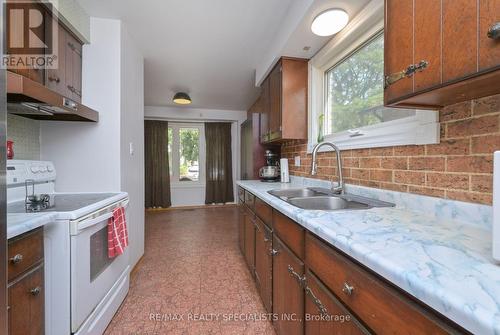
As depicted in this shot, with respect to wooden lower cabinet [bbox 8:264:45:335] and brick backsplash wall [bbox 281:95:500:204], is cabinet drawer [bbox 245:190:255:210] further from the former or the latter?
wooden lower cabinet [bbox 8:264:45:335]

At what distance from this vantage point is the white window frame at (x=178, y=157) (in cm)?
539

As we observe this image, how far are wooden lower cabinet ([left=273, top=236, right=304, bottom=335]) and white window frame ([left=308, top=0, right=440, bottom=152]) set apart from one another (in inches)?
32.9

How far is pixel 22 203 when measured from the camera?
140 centimetres

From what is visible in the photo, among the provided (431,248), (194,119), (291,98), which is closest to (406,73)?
(431,248)

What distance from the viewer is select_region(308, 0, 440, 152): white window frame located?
1043 mm

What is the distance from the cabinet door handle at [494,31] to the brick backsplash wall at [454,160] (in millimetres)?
390

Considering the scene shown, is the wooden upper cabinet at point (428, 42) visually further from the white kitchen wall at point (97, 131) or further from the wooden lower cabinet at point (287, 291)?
the white kitchen wall at point (97, 131)

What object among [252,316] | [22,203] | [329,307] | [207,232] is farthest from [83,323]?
[207,232]

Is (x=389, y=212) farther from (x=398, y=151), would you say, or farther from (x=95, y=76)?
(x=95, y=76)

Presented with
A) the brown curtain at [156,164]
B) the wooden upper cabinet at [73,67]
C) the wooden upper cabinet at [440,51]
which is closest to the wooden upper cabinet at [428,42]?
the wooden upper cabinet at [440,51]

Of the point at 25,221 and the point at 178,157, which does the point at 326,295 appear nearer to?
the point at 25,221

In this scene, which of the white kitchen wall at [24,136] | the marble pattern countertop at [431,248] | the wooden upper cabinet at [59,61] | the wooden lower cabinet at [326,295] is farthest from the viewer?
the white kitchen wall at [24,136]

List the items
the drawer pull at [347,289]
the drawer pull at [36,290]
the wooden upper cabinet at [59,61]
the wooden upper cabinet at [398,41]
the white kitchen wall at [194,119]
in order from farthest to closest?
the white kitchen wall at [194,119], the wooden upper cabinet at [59,61], the drawer pull at [36,290], the wooden upper cabinet at [398,41], the drawer pull at [347,289]

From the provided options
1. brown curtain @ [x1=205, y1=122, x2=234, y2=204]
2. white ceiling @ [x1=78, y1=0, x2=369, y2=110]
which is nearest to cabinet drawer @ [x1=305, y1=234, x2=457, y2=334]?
white ceiling @ [x1=78, y1=0, x2=369, y2=110]
